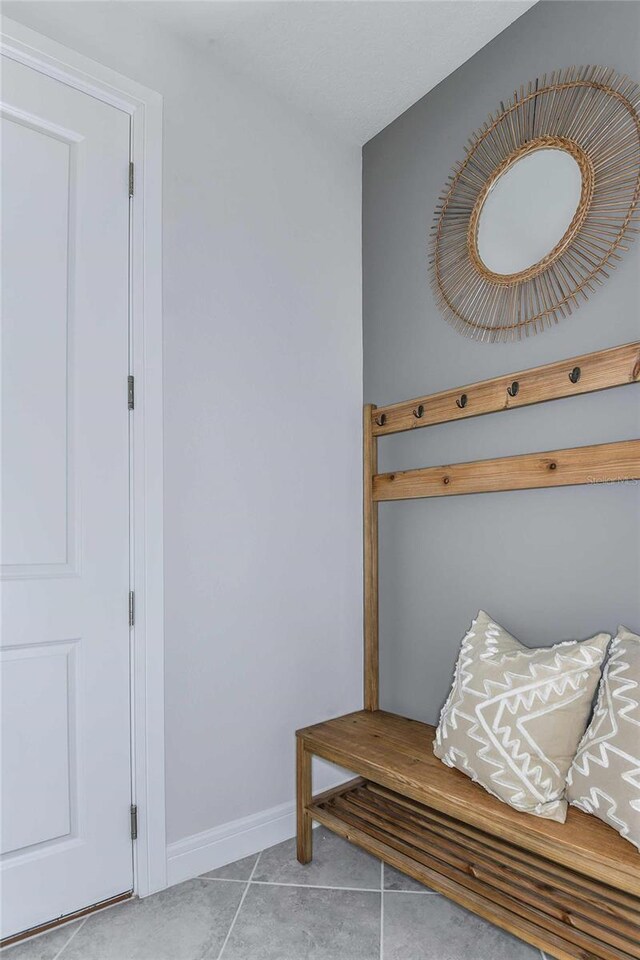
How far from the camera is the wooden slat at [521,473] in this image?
60.2 inches

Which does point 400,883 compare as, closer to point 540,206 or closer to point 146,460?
point 146,460

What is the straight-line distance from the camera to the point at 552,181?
1730mm

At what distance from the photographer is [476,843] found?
158cm

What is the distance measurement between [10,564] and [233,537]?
2.16ft

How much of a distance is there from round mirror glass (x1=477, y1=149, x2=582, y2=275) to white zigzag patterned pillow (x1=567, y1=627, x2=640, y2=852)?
112 cm

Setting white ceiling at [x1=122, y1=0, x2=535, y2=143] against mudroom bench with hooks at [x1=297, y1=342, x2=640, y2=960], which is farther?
white ceiling at [x1=122, y1=0, x2=535, y2=143]

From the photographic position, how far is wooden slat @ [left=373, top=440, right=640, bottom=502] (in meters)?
→ 1.53

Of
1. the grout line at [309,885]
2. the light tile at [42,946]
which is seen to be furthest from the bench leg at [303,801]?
the light tile at [42,946]

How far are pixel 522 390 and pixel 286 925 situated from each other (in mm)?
1575

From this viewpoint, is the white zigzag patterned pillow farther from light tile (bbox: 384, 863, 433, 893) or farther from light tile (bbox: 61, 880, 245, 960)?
light tile (bbox: 61, 880, 245, 960)

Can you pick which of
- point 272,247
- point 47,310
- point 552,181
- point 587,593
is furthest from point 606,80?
point 47,310

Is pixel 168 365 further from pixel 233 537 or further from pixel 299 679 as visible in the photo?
pixel 299 679

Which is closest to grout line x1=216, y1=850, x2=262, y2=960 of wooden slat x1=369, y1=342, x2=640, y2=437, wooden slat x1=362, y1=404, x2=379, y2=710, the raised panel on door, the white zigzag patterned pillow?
wooden slat x1=362, y1=404, x2=379, y2=710

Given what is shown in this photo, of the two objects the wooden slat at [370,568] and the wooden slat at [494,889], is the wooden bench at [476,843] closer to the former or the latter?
the wooden slat at [494,889]
